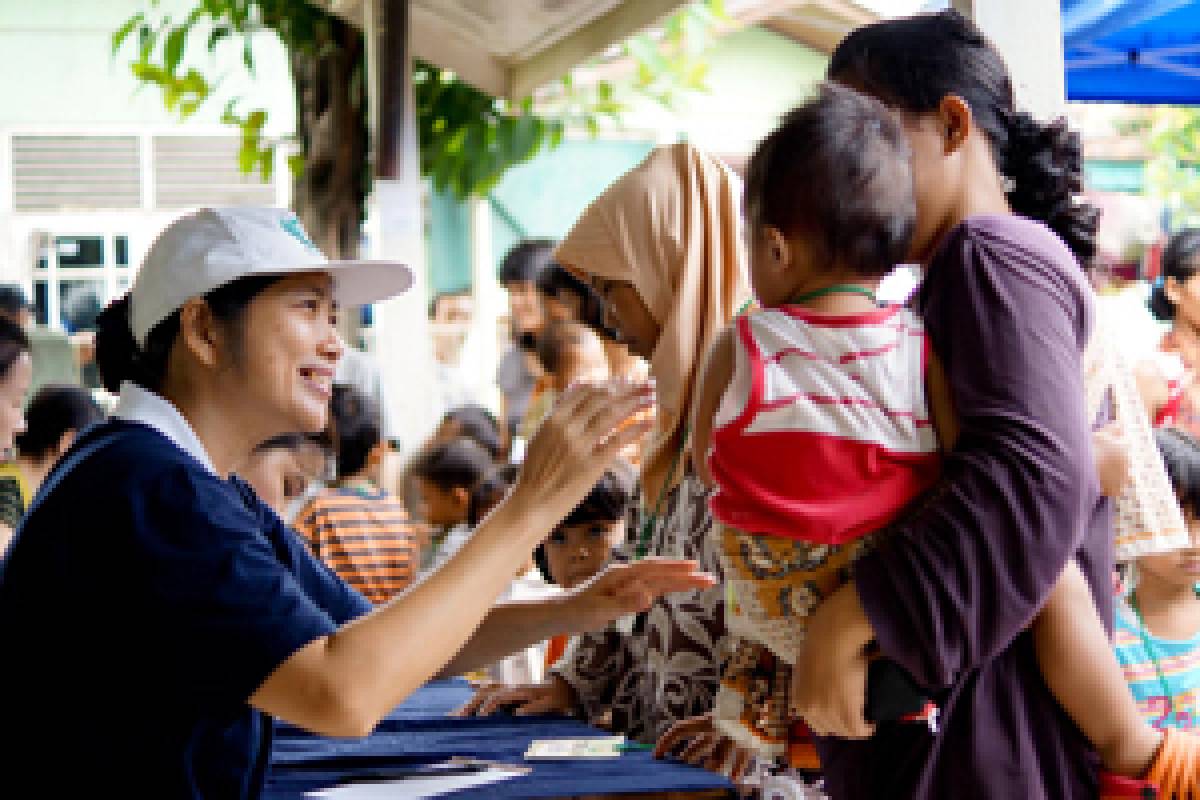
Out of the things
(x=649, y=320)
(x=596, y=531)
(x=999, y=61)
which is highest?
(x=999, y=61)

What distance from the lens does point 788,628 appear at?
1.52 meters

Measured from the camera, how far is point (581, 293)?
3988 mm

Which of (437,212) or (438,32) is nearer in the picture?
(438,32)

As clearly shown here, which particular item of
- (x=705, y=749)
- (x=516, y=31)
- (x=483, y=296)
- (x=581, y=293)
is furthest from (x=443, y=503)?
(x=483, y=296)

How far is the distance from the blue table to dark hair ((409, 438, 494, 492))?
183 centimetres

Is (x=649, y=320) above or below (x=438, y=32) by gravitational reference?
below

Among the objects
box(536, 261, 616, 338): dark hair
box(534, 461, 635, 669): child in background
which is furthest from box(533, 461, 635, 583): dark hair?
box(536, 261, 616, 338): dark hair

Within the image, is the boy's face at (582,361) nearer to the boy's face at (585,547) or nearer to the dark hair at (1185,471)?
the boy's face at (585,547)

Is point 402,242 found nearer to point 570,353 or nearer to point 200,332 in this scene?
point 570,353

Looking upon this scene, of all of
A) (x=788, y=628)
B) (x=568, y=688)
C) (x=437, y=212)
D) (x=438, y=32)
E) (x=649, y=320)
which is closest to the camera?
(x=788, y=628)

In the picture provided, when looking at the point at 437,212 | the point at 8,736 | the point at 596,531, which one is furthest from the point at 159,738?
the point at 437,212

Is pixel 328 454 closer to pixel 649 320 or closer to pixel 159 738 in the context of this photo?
pixel 649 320

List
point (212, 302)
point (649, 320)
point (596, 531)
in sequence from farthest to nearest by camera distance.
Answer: point (596, 531), point (649, 320), point (212, 302)

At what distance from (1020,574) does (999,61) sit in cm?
63
